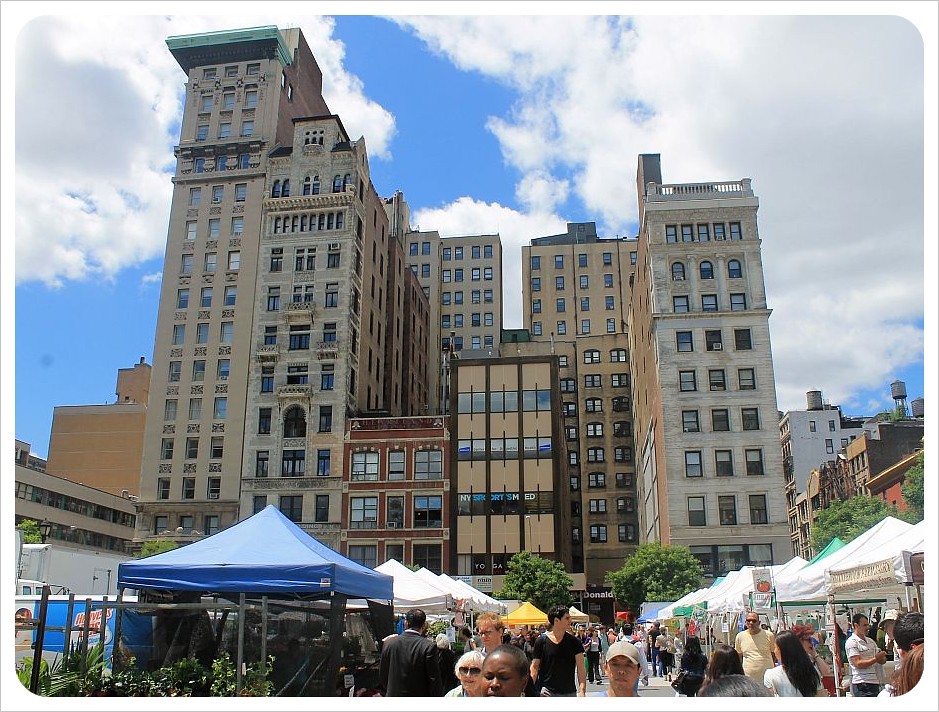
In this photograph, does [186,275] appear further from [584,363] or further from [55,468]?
[584,363]

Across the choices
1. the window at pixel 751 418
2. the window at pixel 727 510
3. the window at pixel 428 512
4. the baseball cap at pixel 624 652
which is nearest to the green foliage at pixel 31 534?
the window at pixel 428 512

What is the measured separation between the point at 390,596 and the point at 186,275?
66091mm

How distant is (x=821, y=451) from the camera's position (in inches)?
4387

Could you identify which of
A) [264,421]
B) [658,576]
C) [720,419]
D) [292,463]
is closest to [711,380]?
[720,419]

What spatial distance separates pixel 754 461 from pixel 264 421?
1632 inches

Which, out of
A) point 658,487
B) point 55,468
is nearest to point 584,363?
point 658,487

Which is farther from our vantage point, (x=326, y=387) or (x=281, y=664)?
(x=326, y=387)

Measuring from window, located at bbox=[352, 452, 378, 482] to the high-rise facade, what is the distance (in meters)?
1.59

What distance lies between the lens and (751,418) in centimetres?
6456

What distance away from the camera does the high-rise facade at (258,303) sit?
70500mm

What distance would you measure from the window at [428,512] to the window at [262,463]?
14087 millimetres

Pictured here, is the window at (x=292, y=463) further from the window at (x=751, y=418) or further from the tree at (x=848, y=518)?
the tree at (x=848, y=518)

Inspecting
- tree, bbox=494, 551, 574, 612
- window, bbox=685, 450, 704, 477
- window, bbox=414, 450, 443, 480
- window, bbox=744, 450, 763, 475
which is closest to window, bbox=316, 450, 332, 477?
window, bbox=414, 450, 443, 480

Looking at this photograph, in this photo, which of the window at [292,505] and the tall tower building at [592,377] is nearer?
the window at [292,505]
